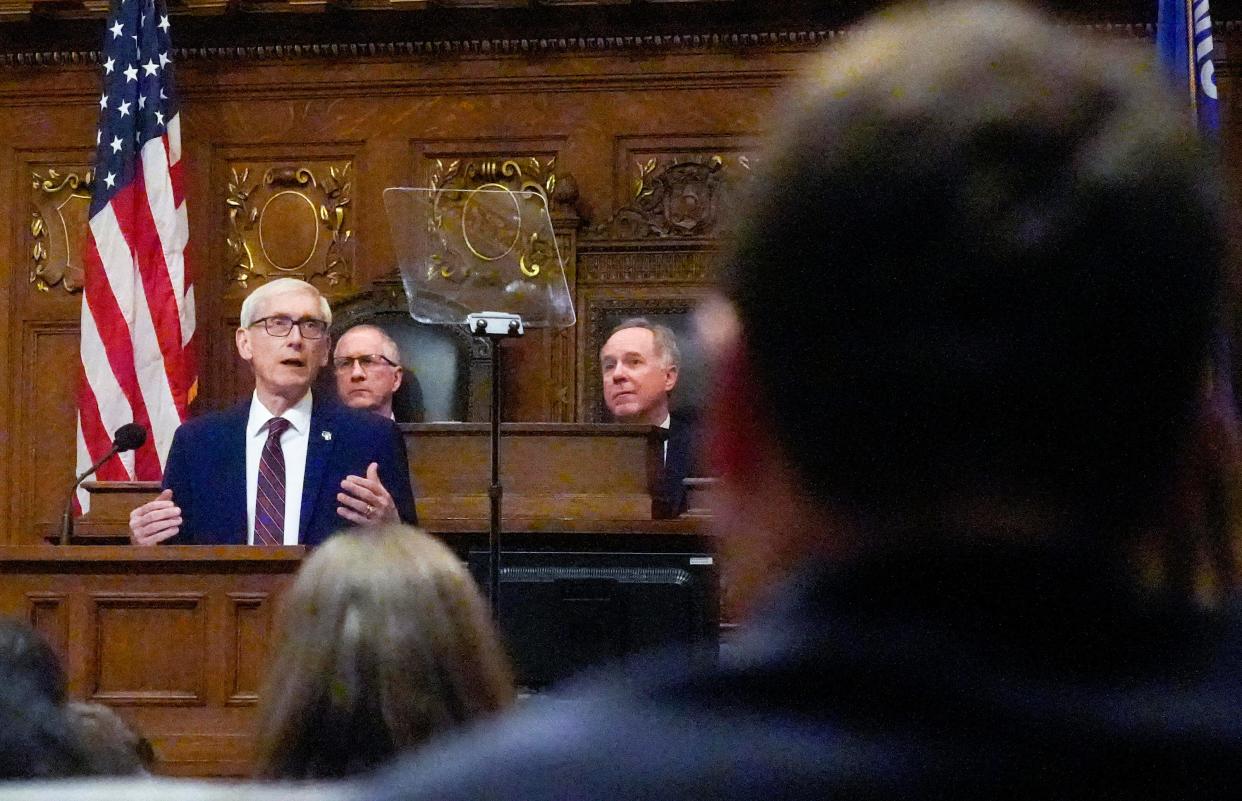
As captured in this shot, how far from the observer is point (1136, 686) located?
1.92ft

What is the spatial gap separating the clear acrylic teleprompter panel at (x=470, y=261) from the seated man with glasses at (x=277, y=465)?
735mm

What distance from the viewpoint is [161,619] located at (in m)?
4.04

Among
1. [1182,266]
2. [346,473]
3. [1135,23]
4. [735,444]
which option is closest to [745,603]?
[735,444]

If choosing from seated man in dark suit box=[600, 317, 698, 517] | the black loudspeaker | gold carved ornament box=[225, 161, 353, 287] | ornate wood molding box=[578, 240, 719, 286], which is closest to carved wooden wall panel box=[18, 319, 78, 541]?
gold carved ornament box=[225, 161, 353, 287]

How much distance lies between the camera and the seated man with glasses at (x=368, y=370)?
6047 millimetres

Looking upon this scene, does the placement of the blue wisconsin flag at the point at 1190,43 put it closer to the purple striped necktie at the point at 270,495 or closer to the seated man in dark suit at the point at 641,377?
the seated man in dark suit at the point at 641,377

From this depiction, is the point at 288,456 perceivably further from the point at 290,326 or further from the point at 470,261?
the point at 470,261

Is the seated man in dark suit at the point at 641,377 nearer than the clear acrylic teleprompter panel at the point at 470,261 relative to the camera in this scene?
No

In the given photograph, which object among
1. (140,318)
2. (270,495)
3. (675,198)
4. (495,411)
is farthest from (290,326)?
(675,198)

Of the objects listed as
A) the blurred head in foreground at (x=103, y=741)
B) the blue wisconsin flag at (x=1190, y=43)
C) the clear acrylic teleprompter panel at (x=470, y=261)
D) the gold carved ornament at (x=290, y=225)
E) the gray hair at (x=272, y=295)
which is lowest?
the blurred head in foreground at (x=103, y=741)

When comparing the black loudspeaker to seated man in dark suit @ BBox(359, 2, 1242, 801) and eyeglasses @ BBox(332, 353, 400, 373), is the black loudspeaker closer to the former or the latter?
eyeglasses @ BBox(332, 353, 400, 373)

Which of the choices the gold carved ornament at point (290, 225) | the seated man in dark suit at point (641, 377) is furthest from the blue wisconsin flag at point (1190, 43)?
the gold carved ornament at point (290, 225)

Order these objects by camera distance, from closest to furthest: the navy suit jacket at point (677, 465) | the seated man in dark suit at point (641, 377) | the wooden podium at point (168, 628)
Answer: the wooden podium at point (168, 628)
the navy suit jacket at point (677, 465)
the seated man in dark suit at point (641, 377)

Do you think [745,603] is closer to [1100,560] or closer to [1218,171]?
[1100,560]
